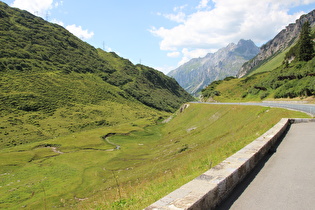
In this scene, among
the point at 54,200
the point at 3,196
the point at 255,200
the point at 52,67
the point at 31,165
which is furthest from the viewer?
the point at 52,67

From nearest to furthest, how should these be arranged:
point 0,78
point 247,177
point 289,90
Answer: point 247,177, point 289,90, point 0,78

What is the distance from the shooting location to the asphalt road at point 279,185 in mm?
6527

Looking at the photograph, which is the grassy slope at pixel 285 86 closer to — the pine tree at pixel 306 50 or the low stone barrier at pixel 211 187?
the pine tree at pixel 306 50

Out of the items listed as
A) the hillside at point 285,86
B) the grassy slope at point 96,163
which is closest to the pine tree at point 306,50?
the hillside at point 285,86

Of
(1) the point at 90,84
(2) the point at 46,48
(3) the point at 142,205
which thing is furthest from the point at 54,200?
(2) the point at 46,48

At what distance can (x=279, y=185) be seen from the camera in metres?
7.78

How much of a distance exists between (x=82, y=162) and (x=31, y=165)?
12064 millimetres

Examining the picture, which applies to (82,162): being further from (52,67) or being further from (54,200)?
(52,67)

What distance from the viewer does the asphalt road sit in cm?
653

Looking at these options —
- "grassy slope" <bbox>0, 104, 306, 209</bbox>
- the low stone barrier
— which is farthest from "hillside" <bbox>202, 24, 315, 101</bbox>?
the low stone barrier

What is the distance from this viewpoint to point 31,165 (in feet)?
179

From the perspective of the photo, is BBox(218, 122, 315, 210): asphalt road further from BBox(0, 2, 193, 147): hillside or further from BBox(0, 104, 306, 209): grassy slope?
BBox(0, 2, 193, 147): hillside

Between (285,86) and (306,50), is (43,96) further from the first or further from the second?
(306,50)

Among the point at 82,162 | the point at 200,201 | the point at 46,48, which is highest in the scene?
the point at 46,48
